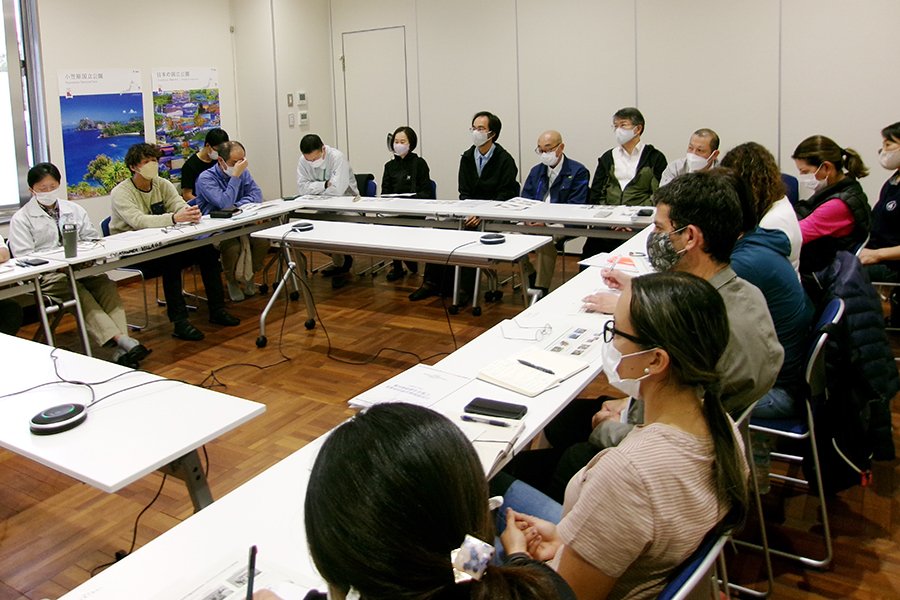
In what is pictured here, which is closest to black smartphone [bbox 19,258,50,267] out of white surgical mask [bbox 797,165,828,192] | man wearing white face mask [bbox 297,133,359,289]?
man wearing white face mask [bbox 297,133,359,289]

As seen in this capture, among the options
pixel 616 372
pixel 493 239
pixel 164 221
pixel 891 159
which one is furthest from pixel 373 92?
pixel 616 372

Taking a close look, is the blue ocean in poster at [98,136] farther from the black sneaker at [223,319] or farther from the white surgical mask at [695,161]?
the white surgical mask at [695,161]

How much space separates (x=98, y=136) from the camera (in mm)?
6031

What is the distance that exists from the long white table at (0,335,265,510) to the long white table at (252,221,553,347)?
205cm

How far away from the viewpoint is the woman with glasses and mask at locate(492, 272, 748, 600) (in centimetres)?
125

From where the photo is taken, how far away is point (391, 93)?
7410mm

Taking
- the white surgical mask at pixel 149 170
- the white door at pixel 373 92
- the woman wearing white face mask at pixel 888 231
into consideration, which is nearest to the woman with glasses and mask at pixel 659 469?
the woman wearing white face mask at pixel 888 231

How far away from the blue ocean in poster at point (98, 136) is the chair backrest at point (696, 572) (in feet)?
19.3

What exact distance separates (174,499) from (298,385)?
1.15m

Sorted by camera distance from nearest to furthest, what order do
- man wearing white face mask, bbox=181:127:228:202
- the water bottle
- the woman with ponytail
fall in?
the woman with ponytail, the water bottle, man wearing white face mask, bbox=181:127:228:202

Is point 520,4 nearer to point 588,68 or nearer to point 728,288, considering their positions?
point 588,68

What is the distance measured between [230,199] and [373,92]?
2515 mm

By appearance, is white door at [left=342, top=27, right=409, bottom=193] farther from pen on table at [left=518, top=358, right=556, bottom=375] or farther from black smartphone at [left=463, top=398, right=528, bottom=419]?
black smartphone at [left=463, top=398, right=528, bottom=419]

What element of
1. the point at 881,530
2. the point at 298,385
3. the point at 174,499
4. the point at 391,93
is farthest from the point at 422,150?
the point at 881,530
